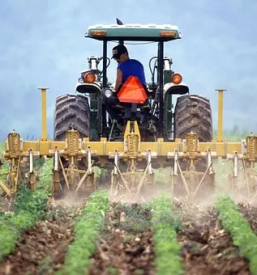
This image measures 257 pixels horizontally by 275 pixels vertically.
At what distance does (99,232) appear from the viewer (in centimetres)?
880

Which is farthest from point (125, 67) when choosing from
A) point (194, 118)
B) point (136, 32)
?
point (194, 118)

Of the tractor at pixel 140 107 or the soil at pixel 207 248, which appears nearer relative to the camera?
the soil at pixel 207 248

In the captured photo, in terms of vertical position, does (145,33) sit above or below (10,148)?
above

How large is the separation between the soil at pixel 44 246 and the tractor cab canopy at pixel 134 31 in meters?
3.19

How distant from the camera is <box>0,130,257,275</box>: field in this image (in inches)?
290

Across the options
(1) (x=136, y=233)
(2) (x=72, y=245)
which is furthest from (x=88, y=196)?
(2) (x=72, y=245)

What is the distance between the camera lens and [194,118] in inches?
517

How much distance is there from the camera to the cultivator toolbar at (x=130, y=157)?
11.7m

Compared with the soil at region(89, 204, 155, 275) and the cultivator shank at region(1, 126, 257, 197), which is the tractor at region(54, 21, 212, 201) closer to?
the cultivator shank at region(1, 126, 257, 197)

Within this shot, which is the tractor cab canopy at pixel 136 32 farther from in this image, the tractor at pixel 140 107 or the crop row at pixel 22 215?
the crop row at pixel 22 215

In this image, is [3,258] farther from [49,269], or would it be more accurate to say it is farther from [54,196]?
[54,196]

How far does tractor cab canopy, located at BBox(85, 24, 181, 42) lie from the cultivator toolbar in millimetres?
1388

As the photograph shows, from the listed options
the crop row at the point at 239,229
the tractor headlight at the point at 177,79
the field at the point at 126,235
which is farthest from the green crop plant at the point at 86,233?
the tractor headlight at the point at 177,79

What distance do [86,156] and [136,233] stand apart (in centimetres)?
319
